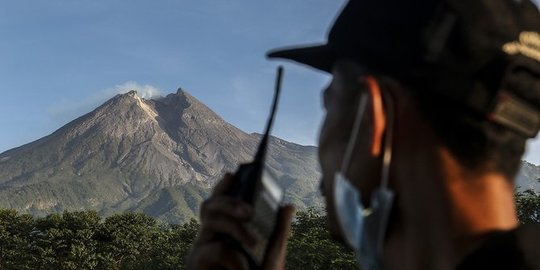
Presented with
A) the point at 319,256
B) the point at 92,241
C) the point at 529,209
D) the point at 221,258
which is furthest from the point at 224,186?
the point at 92,241

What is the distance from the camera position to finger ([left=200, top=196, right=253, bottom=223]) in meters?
2.07

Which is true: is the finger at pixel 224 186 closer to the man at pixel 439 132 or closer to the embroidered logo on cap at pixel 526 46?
the man at pixel 439 132

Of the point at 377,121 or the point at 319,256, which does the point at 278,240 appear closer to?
the point at 377,121

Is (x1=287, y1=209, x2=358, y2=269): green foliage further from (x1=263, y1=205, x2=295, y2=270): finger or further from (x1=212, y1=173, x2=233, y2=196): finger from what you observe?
(x1=212, y1=173, x2=233, y2=196): finger

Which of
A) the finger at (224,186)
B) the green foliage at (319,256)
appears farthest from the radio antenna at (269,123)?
the green foliage at (319,256)

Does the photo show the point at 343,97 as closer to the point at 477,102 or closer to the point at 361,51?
the point at 361,51

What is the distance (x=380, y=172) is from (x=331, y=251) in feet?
97.1

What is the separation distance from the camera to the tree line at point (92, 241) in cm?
4559

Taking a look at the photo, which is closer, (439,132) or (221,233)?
(439,132)

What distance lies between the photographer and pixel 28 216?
51406 millimetres

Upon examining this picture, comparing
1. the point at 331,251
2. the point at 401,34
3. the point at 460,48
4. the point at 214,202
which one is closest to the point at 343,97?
the point at 401,34

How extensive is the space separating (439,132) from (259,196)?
696mm

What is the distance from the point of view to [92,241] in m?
48.7

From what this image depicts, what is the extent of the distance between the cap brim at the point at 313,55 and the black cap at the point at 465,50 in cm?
24
